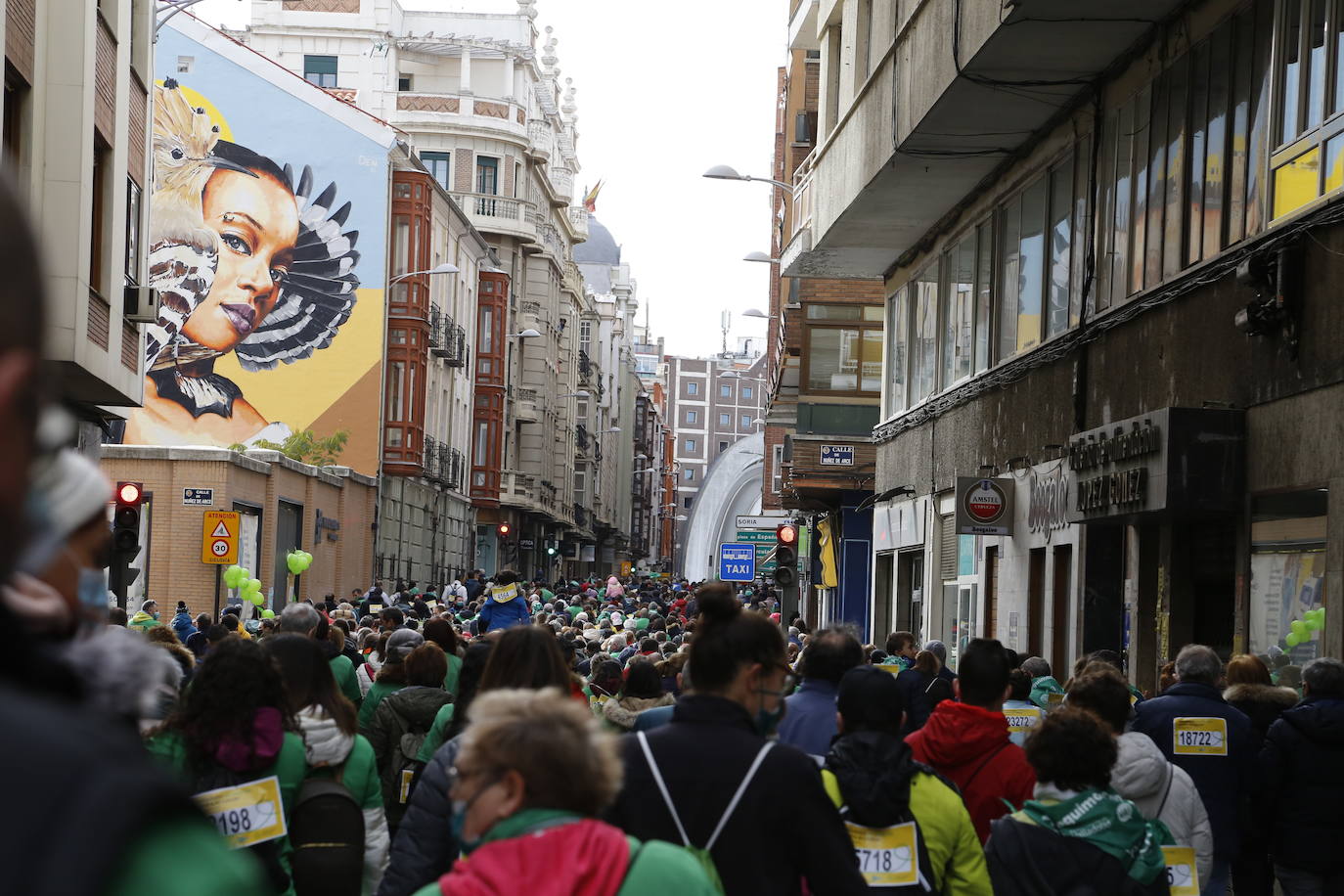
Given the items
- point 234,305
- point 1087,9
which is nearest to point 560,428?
point 234,305

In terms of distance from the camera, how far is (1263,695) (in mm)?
10867

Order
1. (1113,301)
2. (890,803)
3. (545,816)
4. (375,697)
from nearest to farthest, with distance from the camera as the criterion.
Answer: (545,816) → (890,803) → (375,697) → (1113,301)

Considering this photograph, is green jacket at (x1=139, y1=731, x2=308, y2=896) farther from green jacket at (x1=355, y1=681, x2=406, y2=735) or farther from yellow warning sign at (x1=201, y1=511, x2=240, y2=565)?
yellow warning sign at (x1=201, y1=511, x2=240, y2=565)

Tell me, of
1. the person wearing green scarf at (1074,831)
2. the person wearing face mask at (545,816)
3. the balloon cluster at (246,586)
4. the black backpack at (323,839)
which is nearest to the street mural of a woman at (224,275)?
the balloon cluster at (246,586)

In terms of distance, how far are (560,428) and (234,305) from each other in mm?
47220

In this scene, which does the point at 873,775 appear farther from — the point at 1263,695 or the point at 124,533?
the point at 124,533

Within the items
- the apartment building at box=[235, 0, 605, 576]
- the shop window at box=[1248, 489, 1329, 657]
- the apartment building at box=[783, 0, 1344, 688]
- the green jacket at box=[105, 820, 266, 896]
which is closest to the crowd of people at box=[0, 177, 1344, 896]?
the green jacket at box=[105, 820, 266, 896]

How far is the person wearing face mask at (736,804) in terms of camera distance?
494 centimetres

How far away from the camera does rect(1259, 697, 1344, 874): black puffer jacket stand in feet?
32.3

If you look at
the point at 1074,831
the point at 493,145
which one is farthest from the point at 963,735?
the point at 493,145

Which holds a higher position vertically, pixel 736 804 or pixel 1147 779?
pixel 736 804

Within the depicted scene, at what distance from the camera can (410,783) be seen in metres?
10.6

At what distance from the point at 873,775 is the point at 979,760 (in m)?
1.63

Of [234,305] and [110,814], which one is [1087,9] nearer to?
[110,814]
